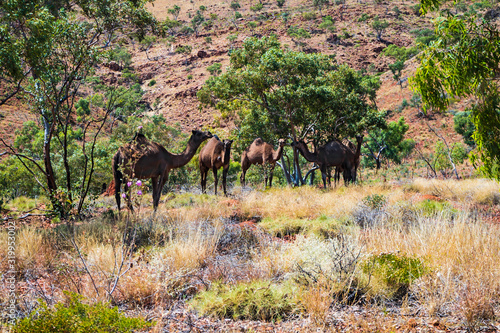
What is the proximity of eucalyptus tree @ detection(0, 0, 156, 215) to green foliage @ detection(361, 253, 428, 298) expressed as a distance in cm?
635

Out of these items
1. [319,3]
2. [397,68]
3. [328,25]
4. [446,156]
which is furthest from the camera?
[319,3]

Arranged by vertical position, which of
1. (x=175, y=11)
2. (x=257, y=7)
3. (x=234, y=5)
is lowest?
(x=257, y=7)

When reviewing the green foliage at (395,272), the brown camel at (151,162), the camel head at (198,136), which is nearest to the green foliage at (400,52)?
the camel head at (198,136)

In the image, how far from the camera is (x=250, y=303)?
481cm

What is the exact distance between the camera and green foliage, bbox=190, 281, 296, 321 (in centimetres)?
477

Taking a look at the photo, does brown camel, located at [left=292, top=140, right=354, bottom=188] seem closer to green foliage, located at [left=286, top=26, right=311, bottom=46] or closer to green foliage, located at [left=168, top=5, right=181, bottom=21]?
green foliage, located at [left=286, top=26, right=311, bottom=46]

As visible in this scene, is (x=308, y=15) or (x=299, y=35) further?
(x=308, y=15)

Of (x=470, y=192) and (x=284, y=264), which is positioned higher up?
(x=284, y=264)

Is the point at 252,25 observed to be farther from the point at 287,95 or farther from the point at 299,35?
the point at 287,95

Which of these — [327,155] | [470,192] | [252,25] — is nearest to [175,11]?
[252,25]

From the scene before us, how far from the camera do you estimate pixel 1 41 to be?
29.4ft

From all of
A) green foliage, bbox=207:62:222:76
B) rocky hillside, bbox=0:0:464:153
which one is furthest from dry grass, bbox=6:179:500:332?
green foliage, bbox=207:62:222:76

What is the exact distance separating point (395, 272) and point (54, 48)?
9.27m

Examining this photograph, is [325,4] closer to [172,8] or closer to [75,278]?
[172,8]
